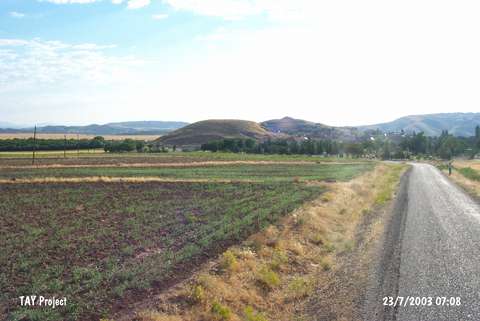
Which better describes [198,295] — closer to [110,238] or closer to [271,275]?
[271,275]

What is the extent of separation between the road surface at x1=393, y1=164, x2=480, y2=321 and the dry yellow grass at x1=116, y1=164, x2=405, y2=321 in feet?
8.36

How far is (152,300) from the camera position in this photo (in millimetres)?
11398

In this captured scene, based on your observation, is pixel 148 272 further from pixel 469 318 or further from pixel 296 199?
pixel 296 199

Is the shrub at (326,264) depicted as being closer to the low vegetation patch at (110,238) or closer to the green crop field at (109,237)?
the low vegetation patch at (110,238)

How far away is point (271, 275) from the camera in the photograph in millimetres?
14195

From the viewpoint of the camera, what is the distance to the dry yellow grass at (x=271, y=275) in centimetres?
1143

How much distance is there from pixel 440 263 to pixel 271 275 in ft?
17.4

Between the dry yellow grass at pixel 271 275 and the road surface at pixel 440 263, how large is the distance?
2.55m

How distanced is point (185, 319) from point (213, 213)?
14.0m

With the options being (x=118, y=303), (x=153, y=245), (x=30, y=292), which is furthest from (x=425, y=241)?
(x=30, y=292)

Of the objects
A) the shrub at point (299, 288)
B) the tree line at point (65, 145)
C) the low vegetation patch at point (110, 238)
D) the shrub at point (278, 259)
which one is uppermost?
the tree line at point (65, 145)

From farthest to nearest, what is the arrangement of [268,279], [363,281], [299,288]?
[268,279] → [299,288] → [363,281]

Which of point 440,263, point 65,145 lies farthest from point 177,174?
point 65,145

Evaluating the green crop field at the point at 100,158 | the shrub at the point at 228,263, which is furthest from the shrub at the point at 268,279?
the green crop field at the point at 100,158
